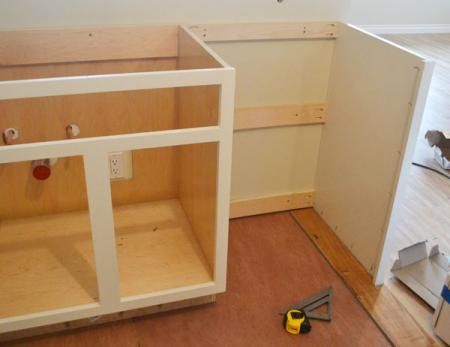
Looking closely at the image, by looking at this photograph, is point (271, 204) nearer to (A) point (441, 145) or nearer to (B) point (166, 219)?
(B) point (166, 219)

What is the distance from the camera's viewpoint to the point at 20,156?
1024mm

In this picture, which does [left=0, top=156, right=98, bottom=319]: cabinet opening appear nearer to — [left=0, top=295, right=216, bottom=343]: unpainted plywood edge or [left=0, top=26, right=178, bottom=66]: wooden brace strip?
[left=0, top=295, right=216, bottom=343]: unpainted plywood edge

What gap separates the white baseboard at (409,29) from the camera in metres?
5.07

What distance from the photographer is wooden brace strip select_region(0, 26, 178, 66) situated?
54.3 inches

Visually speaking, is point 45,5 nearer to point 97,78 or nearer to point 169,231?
point 97,78

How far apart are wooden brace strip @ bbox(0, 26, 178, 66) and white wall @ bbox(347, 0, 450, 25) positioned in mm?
3852

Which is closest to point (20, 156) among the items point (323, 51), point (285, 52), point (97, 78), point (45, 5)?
point (97, 78)

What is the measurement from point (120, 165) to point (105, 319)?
1.78 feet

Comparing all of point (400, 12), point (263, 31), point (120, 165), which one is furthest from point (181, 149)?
point (400, 12)

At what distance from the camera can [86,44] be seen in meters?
1.44

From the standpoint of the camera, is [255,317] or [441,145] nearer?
[255,317]

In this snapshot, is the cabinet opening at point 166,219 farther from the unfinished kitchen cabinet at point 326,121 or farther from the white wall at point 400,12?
the white wall at point 400,12

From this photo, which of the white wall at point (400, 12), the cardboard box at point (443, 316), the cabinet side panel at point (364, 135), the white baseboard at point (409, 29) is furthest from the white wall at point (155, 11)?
the white baseboard at point (409, 29)

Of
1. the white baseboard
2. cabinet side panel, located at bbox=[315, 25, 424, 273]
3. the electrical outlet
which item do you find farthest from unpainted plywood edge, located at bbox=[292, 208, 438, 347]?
the white baseboard
